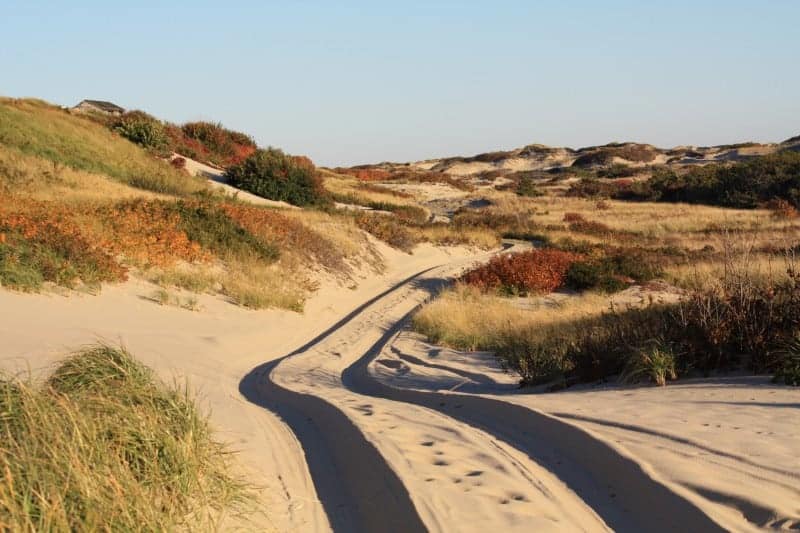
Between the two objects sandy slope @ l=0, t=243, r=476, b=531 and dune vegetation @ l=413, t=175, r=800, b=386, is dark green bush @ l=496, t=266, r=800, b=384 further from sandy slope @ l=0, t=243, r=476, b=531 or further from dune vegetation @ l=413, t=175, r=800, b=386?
sandy slope @ l=0, t=243, r=476, b=531

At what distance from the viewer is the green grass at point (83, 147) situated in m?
27.5

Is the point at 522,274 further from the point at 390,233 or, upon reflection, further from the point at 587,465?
the point at 587,465

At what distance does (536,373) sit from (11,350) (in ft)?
20.2

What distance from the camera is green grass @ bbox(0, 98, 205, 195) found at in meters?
27.5

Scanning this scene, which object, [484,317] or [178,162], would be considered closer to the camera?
[484,317]

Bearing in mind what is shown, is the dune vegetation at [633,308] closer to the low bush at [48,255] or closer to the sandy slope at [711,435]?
the sandy slope at [711,435]

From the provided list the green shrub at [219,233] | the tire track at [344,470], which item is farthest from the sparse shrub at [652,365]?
the green shrub at [219,233]

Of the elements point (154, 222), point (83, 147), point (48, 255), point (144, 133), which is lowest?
point (48, 255)

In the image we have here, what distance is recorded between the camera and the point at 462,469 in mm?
5809

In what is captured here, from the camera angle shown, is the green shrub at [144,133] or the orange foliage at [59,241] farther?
the green shrub at [144,133]

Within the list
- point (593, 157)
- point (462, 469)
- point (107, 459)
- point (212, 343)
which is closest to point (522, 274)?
point (212, 343)

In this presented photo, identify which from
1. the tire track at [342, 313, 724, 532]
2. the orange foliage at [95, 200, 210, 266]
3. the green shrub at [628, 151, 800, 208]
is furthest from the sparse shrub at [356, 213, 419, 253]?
the green shrub at [628, 151, 800, 208]

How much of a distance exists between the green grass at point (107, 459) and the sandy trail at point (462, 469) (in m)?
0.97

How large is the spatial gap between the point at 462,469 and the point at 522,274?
14.0 metres
